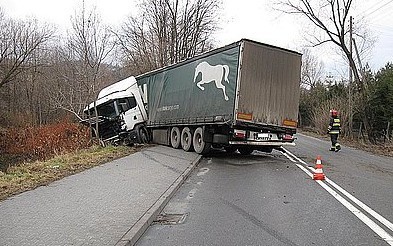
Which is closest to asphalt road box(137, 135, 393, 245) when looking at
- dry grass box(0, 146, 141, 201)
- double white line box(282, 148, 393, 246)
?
double white line box(282, 148, 393, 246)

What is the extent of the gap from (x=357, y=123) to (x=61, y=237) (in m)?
29.6

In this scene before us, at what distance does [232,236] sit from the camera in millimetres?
5867

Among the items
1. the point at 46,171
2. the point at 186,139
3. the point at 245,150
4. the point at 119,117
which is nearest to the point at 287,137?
the point at 245,150

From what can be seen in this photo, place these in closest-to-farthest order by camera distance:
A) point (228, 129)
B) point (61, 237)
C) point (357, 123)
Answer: point (61, 237) → point (228, 129) → point (357, 123)

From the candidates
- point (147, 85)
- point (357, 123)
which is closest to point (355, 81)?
point (357, 123)

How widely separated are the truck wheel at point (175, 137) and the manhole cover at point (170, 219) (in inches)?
465

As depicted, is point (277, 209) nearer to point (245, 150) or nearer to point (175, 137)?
point (245, 150)

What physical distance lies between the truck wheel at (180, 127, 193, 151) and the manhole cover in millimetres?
10394

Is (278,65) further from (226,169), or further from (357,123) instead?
(357,123)

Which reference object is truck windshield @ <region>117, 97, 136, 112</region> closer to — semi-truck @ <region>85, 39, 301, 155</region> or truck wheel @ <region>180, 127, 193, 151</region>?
semi-truck @ <region>85, 39, 301, 155</region>

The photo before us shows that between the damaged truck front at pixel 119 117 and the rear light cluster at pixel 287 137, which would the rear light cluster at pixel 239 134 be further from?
the damaged truck front at pixel 119 117

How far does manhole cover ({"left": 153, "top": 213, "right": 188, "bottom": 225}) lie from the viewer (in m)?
6.77

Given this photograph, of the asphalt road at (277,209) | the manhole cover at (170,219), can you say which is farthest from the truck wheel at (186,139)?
the manhole cover at (170,219)

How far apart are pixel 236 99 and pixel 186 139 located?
15.3ft
